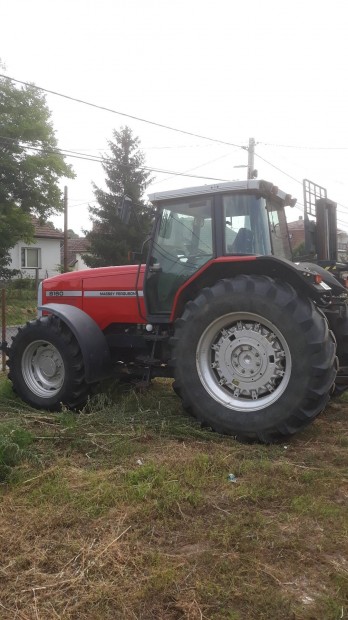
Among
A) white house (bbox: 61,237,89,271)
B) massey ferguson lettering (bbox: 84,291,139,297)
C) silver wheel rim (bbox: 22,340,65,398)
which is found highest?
white house (bbox: 61,237,89,271)

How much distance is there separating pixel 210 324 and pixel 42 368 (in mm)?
2130

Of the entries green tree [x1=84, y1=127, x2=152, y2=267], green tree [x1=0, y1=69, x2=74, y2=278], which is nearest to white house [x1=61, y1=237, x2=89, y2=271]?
green tree [x1=84, y1=127, x2=152, y2=267]

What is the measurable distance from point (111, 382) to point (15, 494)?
254 centimetres

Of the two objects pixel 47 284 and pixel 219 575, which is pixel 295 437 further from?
pixel 47 284

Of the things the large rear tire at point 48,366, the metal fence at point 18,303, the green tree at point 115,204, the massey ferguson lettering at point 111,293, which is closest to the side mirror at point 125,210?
the massey ferguson lettering at point 111,293

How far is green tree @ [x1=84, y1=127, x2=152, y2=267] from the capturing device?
1022 inches

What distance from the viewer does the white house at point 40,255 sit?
3062 centimetres

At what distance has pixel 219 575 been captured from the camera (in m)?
2.33

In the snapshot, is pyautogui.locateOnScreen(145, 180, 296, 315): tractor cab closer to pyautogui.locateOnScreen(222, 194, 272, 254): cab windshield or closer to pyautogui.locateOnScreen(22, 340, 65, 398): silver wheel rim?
pyautogui.locateOnScreen(222, 194, 272, 254): cab windshield

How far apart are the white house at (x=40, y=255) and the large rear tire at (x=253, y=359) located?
27015 millimetres

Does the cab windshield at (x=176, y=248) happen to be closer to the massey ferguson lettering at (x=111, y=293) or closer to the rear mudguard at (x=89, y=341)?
the massey ferguson lettering at (x=111, y=293)

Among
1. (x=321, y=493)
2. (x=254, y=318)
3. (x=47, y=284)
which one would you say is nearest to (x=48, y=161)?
(x=47, y=284)

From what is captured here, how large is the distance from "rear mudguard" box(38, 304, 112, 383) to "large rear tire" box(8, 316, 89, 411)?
0.08 m

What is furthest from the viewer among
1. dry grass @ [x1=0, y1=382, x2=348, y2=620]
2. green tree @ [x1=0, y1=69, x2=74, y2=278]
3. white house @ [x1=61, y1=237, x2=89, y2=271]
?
white house @ [x1=61, y1=237, x2=89, y2=271]
